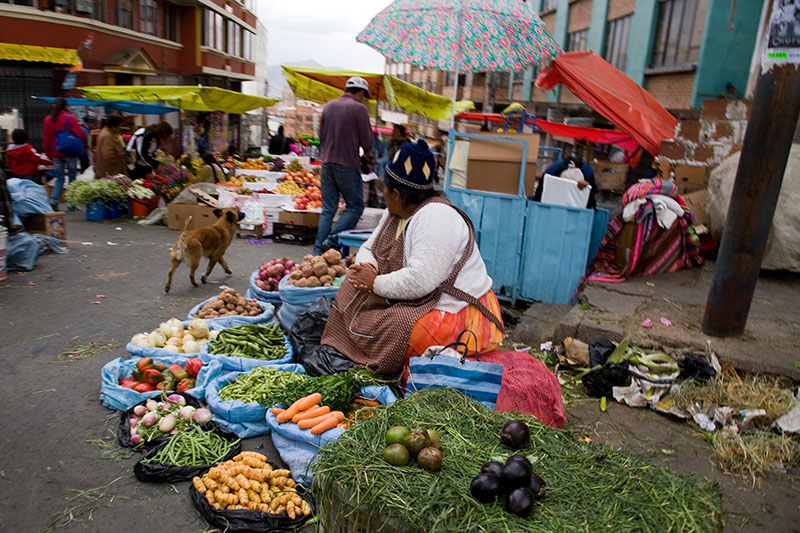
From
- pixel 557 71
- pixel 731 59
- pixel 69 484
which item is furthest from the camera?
pixel 731 59

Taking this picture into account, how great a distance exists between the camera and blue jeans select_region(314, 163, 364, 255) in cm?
731

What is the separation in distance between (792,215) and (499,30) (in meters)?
3.87

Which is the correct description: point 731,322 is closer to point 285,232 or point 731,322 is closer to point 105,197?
point 285,232

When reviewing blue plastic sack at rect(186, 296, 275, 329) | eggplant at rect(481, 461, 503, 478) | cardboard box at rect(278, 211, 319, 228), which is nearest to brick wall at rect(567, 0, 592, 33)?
cardboard box at rect(278, 211, 319, 228)

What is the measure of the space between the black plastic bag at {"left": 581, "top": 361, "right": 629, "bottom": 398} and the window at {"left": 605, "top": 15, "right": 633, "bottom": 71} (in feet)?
43.3

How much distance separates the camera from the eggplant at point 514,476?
6.41 feet

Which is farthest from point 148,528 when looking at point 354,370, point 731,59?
point 731,59

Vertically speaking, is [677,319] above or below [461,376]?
below

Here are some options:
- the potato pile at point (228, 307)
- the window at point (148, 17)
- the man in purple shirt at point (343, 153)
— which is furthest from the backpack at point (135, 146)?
the window at point (148, 17)

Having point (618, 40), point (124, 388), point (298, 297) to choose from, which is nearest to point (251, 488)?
point (124, 388)

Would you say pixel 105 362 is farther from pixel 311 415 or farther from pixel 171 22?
pixel 171 22

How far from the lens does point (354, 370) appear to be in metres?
3.78

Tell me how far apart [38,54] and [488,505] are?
2023 centimetres

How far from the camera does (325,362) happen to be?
395 cm
